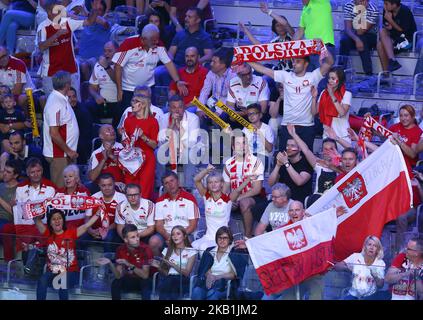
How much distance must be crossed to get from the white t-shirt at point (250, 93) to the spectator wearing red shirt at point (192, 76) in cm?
55

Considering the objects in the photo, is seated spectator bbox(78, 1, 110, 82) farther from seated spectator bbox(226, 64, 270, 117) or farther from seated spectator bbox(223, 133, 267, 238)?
seated spectator bbox(223, 133, 267, 238)

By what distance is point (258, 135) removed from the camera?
55.8ft

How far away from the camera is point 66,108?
56.5ft

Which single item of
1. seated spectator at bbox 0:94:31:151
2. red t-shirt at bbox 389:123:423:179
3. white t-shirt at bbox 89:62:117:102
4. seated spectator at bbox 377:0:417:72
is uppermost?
seated spectator at bbox 377:0:417:72

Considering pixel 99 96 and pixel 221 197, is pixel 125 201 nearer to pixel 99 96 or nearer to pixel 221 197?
pixel 221 197

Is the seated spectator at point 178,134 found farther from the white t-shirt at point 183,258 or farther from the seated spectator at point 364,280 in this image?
the seated spectator at point 364,280

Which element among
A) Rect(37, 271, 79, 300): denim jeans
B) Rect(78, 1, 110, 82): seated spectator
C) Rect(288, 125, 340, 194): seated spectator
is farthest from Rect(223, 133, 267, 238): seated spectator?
Rect(78, 1, 110, 82): seated spectator

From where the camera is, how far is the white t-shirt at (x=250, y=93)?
17.6 m

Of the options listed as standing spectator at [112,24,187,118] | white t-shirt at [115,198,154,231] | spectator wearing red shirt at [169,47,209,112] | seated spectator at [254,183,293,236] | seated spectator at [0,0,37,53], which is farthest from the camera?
seated spectator at [0,0,37,53]

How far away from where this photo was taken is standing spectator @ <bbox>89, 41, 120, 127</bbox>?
60.5ft

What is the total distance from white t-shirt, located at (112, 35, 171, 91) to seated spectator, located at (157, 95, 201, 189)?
4.17 ft
